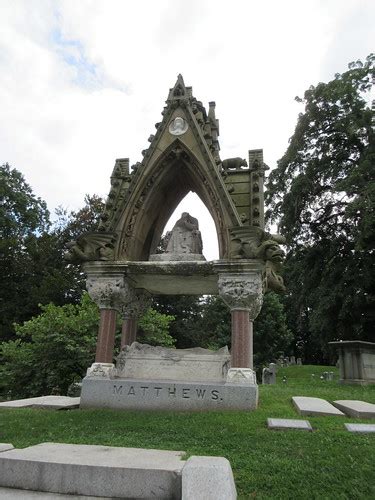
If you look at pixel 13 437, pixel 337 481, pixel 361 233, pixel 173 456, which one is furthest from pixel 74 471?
pixel 361 233

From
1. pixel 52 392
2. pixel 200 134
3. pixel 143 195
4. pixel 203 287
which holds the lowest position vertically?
pixel 52 392

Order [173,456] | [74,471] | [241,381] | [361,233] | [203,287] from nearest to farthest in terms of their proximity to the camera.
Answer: [74,471] → [173,456] → [241,381] → [203,287] → [361,233]

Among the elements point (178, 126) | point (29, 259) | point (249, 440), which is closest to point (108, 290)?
point (178, 126)

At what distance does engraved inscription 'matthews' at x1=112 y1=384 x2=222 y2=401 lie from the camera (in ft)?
23.2

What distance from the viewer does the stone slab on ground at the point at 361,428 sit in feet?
17.3

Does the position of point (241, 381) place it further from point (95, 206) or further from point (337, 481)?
point (95, 206)

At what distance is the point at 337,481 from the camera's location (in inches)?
149

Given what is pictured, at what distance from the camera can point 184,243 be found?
29.6ft

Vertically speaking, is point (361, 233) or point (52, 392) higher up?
point (361, 233)

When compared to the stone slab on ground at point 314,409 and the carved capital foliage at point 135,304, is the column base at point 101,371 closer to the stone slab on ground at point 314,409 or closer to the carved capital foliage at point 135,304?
the carved capital foliage at point 135,304

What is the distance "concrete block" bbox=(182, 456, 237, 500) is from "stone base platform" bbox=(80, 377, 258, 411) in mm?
4183

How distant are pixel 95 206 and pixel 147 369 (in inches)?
927

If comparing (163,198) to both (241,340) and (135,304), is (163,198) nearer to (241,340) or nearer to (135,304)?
(135,304)

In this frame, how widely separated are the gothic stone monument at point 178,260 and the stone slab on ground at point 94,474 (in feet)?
13.5
